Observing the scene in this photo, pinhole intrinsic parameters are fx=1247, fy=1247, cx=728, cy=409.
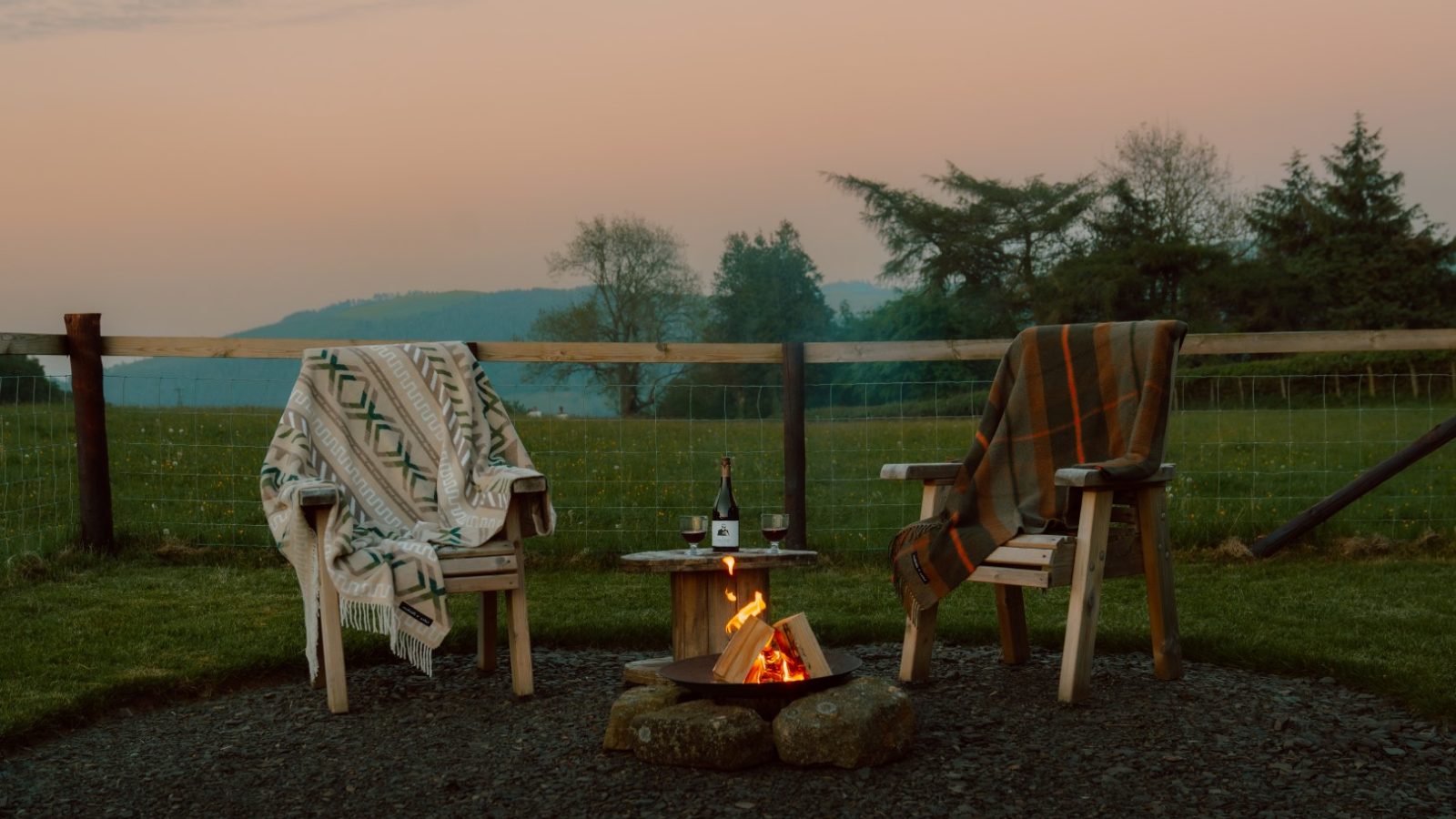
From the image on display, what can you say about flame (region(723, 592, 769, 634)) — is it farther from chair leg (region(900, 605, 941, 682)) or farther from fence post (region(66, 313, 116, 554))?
fence post (region(66, 313, 116, 554))

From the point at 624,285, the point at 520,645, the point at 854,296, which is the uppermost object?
the point at 854,296

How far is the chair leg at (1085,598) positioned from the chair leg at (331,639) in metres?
2.07

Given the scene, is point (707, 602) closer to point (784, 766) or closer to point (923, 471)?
point (923, 471)

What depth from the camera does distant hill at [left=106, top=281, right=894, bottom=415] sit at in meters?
6.32

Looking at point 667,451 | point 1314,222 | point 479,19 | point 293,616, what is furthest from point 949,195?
point 293,616

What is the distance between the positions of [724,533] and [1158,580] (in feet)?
4.30

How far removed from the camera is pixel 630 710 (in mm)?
3080

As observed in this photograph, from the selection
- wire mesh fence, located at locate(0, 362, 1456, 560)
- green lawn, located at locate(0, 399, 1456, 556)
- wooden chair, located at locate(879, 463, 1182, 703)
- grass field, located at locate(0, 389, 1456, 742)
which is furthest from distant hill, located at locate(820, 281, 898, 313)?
wooden chair, located at locate(879, 463, 1182, 703)

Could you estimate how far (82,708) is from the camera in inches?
144

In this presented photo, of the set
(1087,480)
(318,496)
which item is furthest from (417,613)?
(1087,480)

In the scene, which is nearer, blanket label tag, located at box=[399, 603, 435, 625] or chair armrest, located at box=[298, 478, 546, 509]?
chair armrest, located at box=[298, 478, 546, 509]

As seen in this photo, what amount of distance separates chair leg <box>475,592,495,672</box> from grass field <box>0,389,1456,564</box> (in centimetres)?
180

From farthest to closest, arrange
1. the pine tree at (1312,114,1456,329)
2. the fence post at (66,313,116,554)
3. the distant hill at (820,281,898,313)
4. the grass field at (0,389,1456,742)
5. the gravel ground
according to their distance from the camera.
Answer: the distant hill at (820,281,898,313) < the pine tree at (1312,114,1456,329) < the fence post at (66,313,116,554) < the grass field at (0,389,1456,742) < the gravel ground

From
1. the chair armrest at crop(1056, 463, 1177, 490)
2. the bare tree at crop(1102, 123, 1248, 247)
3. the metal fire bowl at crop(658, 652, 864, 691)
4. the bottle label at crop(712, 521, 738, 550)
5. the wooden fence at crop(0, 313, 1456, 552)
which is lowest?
the metal fire bowl at crop(658, 652, 864, 691)
